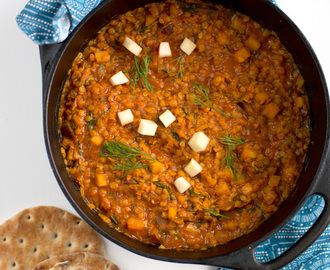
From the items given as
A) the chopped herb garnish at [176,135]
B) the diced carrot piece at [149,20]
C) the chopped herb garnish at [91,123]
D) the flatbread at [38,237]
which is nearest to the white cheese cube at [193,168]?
the chopped herb garnish at [176,135]

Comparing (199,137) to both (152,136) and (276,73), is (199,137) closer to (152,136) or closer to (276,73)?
(152,136)

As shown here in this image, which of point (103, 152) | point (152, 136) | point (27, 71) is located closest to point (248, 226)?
point (152, 136)

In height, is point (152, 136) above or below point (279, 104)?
below

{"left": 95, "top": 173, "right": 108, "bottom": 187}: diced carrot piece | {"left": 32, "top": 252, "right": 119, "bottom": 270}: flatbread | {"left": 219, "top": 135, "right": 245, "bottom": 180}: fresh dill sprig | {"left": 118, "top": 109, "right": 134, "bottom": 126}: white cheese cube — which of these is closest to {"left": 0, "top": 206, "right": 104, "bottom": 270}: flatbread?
{"left": 32, "top": 252, "right": 119, "bottom": 270}: flatbread

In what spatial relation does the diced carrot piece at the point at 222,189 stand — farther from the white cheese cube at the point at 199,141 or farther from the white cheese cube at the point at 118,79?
the white cheese cube at the point at 118,79

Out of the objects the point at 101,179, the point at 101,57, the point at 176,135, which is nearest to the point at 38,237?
the point at 101,179

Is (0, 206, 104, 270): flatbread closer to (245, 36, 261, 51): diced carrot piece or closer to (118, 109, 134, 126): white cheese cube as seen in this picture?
(118, 109, 134, 126): white cheese cube
